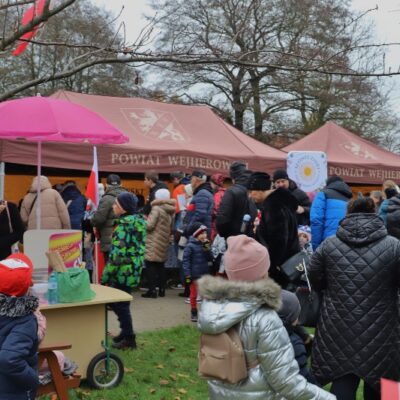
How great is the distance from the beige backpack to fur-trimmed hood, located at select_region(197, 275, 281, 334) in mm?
45

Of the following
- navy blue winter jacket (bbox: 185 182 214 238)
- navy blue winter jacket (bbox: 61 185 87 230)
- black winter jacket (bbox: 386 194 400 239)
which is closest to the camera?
black winter jacket (bbox: 386 194 400 239)

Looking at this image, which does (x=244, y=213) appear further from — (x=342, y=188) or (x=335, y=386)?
(x=335, y=386)

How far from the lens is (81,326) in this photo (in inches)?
199

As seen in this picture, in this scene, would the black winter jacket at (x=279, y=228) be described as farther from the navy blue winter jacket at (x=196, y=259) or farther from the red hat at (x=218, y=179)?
the red hat at (x=218, y=179)

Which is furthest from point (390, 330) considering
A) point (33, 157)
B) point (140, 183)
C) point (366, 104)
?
point (366, 104)

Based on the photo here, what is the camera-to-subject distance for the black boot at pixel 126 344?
6102mm

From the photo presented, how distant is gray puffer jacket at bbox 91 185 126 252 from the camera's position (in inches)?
334

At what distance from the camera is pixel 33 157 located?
9242mm

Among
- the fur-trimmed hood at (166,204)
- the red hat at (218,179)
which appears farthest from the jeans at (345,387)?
the fur-trimmed hood at (166,204)

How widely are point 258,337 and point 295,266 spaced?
235 cm

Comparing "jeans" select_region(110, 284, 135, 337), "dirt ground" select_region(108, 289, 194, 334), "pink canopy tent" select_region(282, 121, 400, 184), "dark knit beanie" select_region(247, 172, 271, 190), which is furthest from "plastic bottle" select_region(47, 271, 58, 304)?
"pink canopy tent" select_region(282, 121, 400, 184)

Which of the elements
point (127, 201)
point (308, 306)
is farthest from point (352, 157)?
point (308, 306)

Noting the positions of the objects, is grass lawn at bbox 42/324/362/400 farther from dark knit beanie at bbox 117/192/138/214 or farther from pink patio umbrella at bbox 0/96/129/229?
pink patio umbrella at bbox 0/96/129/229

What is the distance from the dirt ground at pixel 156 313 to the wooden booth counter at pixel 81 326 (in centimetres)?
173
